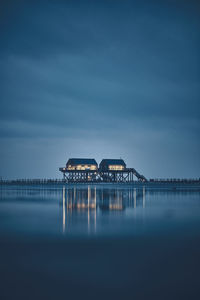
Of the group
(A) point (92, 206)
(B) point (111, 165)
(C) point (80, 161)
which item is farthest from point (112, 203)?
(C) point (80, 161)

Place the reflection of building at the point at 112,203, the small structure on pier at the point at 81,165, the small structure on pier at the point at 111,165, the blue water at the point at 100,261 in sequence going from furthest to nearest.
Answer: the small structure on pier at the point at 81,165
the small structure on pier at the point at 111,165
the reflection of building at the point at 112,203
the blue water at the point at 100,261

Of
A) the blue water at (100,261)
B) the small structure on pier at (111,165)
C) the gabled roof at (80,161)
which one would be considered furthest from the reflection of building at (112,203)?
the gabled roof at (80,161)

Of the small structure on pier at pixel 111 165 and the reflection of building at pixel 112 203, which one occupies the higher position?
the small structure on pier at pixel 111 165

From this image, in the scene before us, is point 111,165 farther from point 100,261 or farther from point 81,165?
point 100,261

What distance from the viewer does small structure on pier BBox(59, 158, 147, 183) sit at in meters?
83.0

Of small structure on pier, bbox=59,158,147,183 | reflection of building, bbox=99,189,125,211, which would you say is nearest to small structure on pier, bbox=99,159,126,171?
small structure on pier, bbox=59,158,147,183

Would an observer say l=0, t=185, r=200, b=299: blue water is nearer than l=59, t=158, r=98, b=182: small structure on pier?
Yes

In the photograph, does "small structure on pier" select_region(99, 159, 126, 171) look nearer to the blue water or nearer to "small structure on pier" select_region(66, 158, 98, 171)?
"small structure on pier" select_region(66, 158, 98, 171)

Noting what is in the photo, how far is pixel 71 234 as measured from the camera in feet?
34.6

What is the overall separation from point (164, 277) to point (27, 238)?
5622 mm

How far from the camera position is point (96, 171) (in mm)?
84062

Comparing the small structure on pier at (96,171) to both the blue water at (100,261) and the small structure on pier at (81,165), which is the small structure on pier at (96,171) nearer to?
the small structure on pier at (81,165)

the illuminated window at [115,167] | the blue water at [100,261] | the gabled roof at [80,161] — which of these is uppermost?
the gabled roof at [80,161]

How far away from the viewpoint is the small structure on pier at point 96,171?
83.0 m
